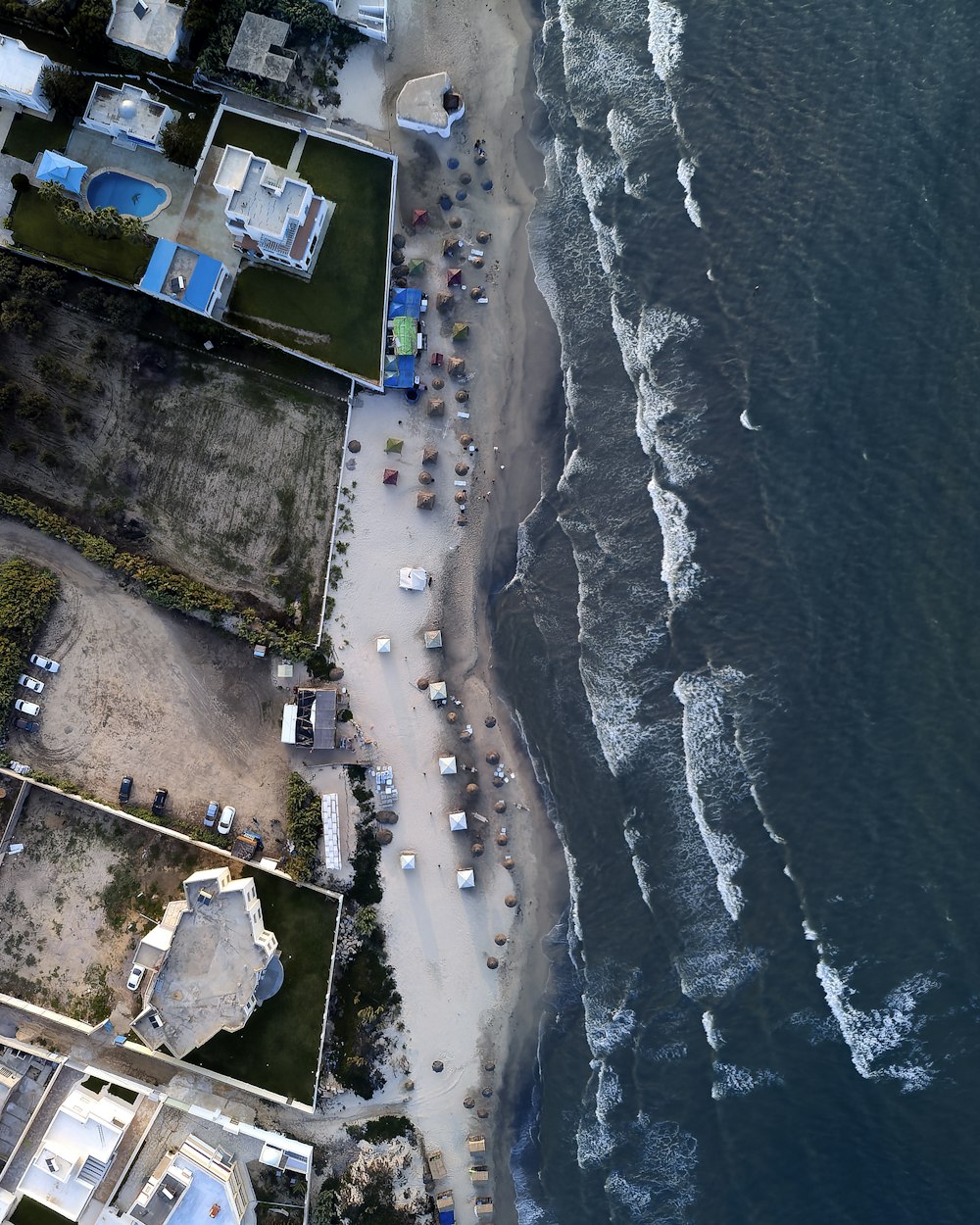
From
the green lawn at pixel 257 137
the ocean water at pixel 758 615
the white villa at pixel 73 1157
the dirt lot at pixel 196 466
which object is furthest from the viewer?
the dirt lot at pixel 196 466

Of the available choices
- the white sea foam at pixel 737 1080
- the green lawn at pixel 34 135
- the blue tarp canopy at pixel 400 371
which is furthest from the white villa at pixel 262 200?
the white sea foam at pixel 737 1080

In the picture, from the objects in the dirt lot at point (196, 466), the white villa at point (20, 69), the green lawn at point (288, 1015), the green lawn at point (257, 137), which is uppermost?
the green lawn at point (257, 137)

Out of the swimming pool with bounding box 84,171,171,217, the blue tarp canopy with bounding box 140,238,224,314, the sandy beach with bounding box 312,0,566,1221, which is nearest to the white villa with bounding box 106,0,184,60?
the swimming pool with bounding box 84,171,171,217

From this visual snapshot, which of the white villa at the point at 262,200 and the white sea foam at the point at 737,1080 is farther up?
the white villa at the point at 262,200

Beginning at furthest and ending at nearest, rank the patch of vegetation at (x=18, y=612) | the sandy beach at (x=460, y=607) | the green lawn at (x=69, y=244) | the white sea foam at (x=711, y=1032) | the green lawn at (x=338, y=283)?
the sandy beach at (x=460, y=607) < the green lawn at (x=338, y=283) < the green lawn at (x=69, y=244) < the patch of vegetation at (x=18, y=612) < the white sea foam at (x=711, y=1032)

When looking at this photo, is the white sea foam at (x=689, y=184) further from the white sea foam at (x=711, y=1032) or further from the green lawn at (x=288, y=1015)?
the white sea foam at (x=711, y=1032)

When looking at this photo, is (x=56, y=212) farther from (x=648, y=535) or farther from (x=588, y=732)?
(x=588, y=732)

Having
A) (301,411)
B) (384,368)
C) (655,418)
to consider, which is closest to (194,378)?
(301,411)

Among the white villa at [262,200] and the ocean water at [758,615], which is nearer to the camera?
the white villa at [262,200]
